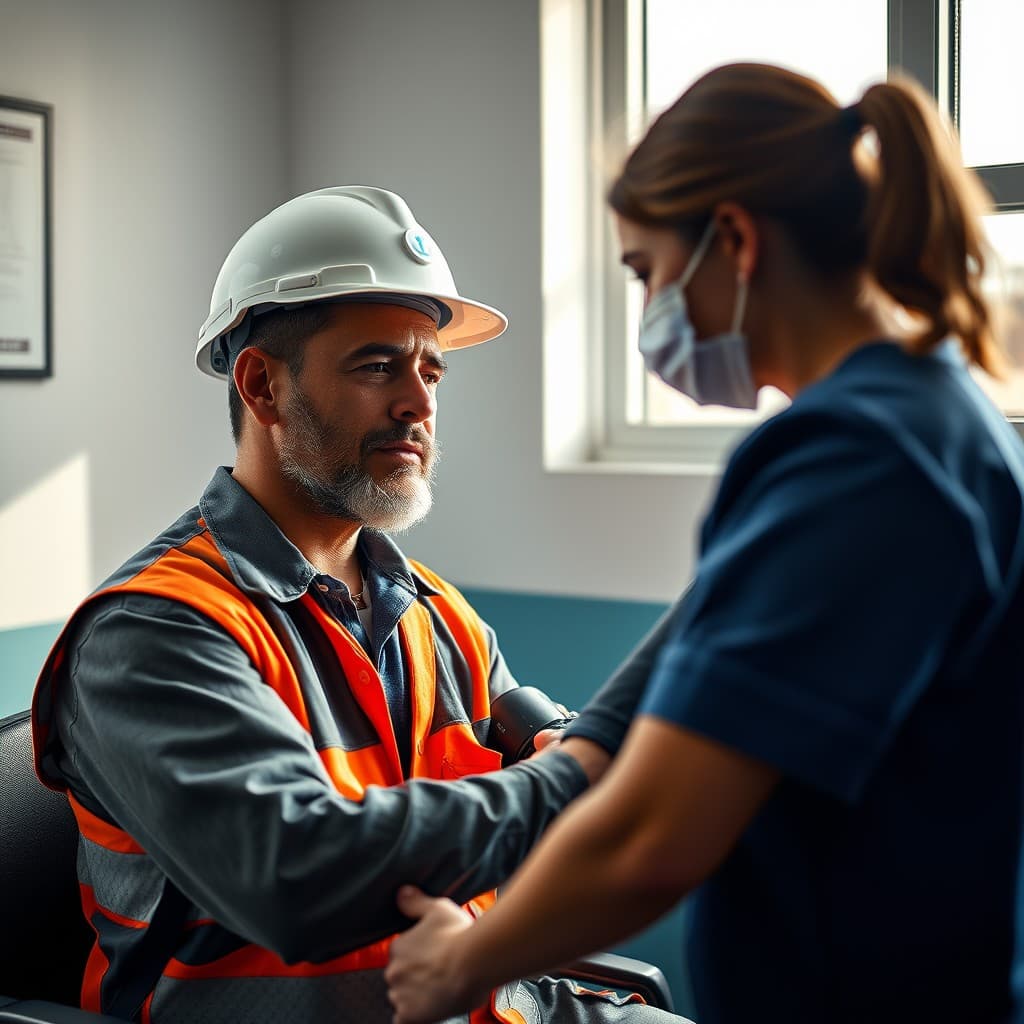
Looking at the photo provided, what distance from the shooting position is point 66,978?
5.12 feet

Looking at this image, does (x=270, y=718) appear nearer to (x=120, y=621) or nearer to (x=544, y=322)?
(x=120, y=621)

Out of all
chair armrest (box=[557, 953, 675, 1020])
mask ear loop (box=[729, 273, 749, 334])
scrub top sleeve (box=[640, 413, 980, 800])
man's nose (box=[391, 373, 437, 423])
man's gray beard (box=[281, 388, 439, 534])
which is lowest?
chair armrest (box=[557, 953, 675, 1020])

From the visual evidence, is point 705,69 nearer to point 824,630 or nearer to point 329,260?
point 329,260

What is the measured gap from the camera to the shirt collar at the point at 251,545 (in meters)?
1.47

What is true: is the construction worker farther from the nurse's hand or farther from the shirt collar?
the nurse's hand

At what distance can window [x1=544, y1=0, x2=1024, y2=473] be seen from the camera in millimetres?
2305

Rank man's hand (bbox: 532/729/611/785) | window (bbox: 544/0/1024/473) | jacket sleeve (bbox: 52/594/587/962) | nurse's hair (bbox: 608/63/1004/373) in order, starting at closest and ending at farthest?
1. nurse's hair (bbox: 608/63/1004/373)
2. jacket sleeve (bbox: 52/594/587/962)
3. man's hand (bbox: 532/729/611/785)
4. window (bbox: 544/0/1024/473)

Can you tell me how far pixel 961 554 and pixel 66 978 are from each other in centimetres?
127

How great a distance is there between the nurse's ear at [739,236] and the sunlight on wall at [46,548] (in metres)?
1.83

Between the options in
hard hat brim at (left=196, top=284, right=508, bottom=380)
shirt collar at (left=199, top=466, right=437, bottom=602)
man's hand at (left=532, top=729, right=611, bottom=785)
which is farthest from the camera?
hard hat brim at (left=196, top=284, right=508, bottom=380)

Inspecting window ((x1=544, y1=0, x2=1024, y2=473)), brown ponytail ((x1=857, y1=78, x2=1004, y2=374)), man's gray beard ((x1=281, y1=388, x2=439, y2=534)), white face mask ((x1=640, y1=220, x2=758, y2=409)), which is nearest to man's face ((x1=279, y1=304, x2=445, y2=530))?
man's gray beard ((x1=281, y1=388, x2=439, y2=534))

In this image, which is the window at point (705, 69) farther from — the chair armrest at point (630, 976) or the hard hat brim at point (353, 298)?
the chair armrest at point (630, 976)

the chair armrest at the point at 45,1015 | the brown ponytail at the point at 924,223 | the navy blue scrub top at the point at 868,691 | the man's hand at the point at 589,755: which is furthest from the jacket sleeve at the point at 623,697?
the chair armrest at the point at 45,1015

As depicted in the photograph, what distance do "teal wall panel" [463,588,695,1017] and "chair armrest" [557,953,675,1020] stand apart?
831 mm
